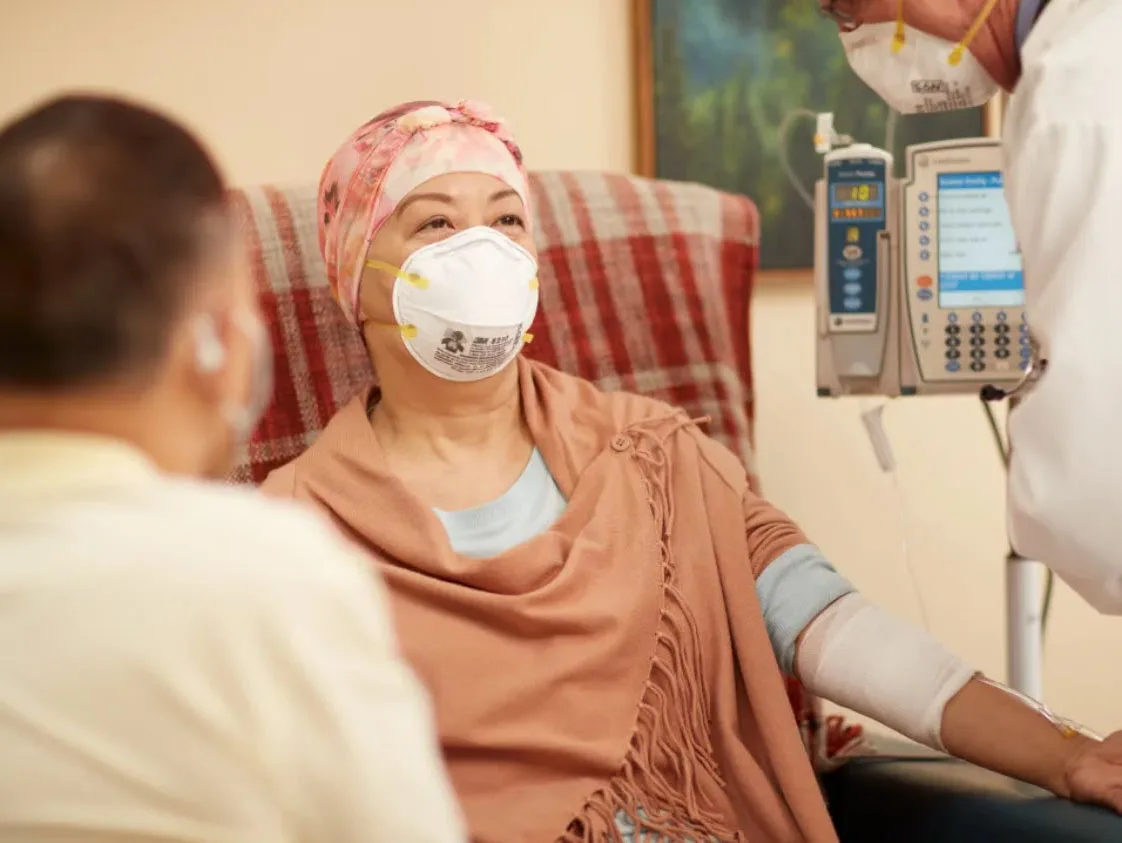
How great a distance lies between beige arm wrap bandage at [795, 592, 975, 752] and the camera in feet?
4.55

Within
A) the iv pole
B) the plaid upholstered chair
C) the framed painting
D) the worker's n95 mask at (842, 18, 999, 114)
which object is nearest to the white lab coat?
the worker's n95 mask at (842, 18, 999, 114)

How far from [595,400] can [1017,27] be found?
69 cm

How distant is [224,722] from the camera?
2.08 feet

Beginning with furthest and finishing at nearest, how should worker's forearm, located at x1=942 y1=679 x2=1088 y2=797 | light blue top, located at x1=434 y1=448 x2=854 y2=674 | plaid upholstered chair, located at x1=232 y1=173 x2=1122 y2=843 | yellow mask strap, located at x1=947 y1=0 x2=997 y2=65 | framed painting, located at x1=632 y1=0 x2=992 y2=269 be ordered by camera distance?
framed painting, located at x1=632 y1=0 x2=992 y2=269, plaid upholstered chair, located at x1=232 y1=173 x2=1122 y2=843, light blue top, located at x1=434 y1=448 x2=854 y2=674, worker's forearm, located at x1=942 y1=679 x2=1088 y2=797, yellow mask strap, located at x1=947 y1=0 x2=997 y2=65

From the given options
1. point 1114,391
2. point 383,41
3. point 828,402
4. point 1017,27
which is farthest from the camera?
point 828,402

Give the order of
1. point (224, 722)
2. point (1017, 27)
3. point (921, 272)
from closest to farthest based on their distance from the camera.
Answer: point (224, 722), point (1017, 27), point (921, 272)

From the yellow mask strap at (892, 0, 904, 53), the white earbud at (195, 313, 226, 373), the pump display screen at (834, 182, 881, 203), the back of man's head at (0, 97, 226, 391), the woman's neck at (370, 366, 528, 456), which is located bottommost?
the woman's neck at (370, 366, 528, 456)

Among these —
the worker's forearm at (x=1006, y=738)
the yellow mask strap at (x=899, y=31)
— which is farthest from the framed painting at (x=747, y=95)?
the worker's forearm at (x=1006, y=738)

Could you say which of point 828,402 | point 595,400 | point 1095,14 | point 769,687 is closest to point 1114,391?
point 1095,14

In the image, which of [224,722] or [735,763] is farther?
[735,763]

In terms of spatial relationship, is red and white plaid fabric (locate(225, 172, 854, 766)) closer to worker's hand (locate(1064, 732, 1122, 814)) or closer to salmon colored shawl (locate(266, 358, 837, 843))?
salmon colored shawl (locate(266, 358, 837, 843))

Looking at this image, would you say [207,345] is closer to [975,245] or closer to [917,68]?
[917,68]

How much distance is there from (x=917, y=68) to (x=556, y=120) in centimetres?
111

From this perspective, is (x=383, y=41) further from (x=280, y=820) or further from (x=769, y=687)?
(x=280, y=820)
